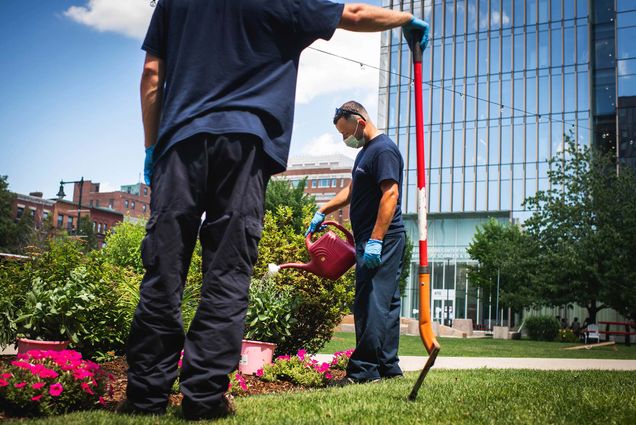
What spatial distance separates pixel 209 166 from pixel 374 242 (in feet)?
6.97

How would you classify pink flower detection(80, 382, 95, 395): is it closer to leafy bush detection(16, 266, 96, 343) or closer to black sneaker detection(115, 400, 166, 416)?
black sneaker detection(115, 400, 166, 416)

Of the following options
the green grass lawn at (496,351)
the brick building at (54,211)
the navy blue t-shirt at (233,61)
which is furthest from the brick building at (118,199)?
the navy blue t-shirt at (233,61)

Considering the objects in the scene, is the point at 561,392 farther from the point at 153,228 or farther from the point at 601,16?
the point at 601,16

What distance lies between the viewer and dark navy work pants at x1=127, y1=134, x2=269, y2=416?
8.73ft

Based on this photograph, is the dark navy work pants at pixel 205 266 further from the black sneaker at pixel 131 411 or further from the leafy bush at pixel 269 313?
the leafy bush at pixel 269 313

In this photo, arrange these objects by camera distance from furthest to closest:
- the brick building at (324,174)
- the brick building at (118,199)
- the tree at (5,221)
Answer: the brick building at (118,199) → the brick building at (324,174) → the tree at (5,221)

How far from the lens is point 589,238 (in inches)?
1104

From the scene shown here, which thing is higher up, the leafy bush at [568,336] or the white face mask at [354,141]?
the white face mask at [354,141]

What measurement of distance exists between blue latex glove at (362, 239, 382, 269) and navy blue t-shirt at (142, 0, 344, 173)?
1.84 m

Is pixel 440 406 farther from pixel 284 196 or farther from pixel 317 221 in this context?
pixel 284 196

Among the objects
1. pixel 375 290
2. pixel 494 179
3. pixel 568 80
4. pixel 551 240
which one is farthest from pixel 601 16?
pixel 375 290

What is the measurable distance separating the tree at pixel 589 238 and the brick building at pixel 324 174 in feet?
216

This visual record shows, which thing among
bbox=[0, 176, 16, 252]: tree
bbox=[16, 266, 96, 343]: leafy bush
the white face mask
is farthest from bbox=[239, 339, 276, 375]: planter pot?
bbox=[0, 176, 16, 252]: tree

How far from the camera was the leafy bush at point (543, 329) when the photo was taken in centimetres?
2936
